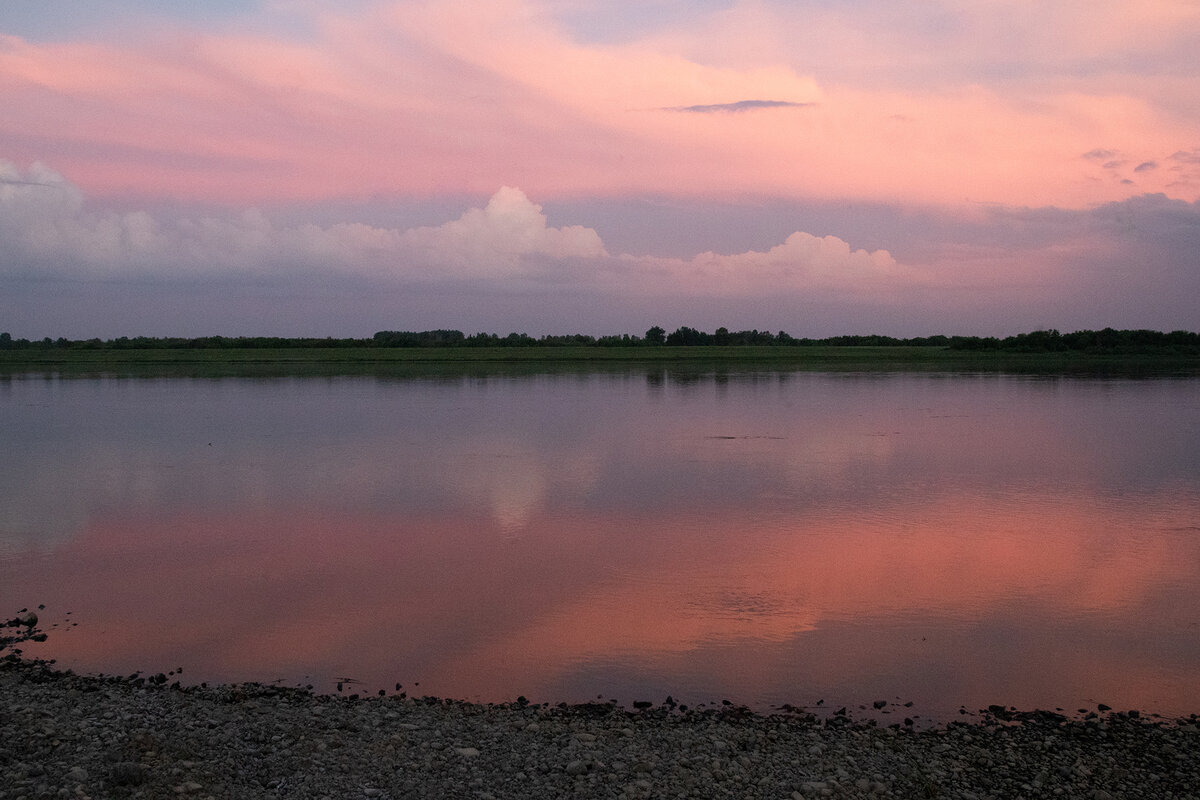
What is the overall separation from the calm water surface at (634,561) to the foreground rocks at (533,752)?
23.6 inches

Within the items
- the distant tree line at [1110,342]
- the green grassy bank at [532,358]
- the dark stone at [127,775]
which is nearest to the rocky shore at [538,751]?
the dark stone at [127,775]

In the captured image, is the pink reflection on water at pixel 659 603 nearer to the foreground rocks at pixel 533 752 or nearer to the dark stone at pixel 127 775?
the foreground rocks at pixel 533 752

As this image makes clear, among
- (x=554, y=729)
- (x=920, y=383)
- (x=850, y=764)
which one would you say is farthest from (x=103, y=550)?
(x=920, y=383)

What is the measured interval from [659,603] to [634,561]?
1.69m

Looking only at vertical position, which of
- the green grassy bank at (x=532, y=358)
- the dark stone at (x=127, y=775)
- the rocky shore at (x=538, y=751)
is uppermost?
the green grassy bank at (x=532, y=358)

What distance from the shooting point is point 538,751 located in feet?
18.8

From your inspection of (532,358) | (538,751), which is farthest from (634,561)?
(532,358)

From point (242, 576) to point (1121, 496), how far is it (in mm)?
13598

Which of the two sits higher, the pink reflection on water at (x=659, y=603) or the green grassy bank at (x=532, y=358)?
the green grassy bank at (x=532, y=358)

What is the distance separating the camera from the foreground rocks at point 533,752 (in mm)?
5230

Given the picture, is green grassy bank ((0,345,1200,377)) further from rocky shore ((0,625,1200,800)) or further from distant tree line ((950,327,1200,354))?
rocky shore ((0,625,1200,800))

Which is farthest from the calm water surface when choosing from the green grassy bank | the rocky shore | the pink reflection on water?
the green grassy bank

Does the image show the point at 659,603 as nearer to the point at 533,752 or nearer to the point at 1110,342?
the point at 533,752

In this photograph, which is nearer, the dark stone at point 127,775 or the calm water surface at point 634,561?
the dark stone at point 127,775
